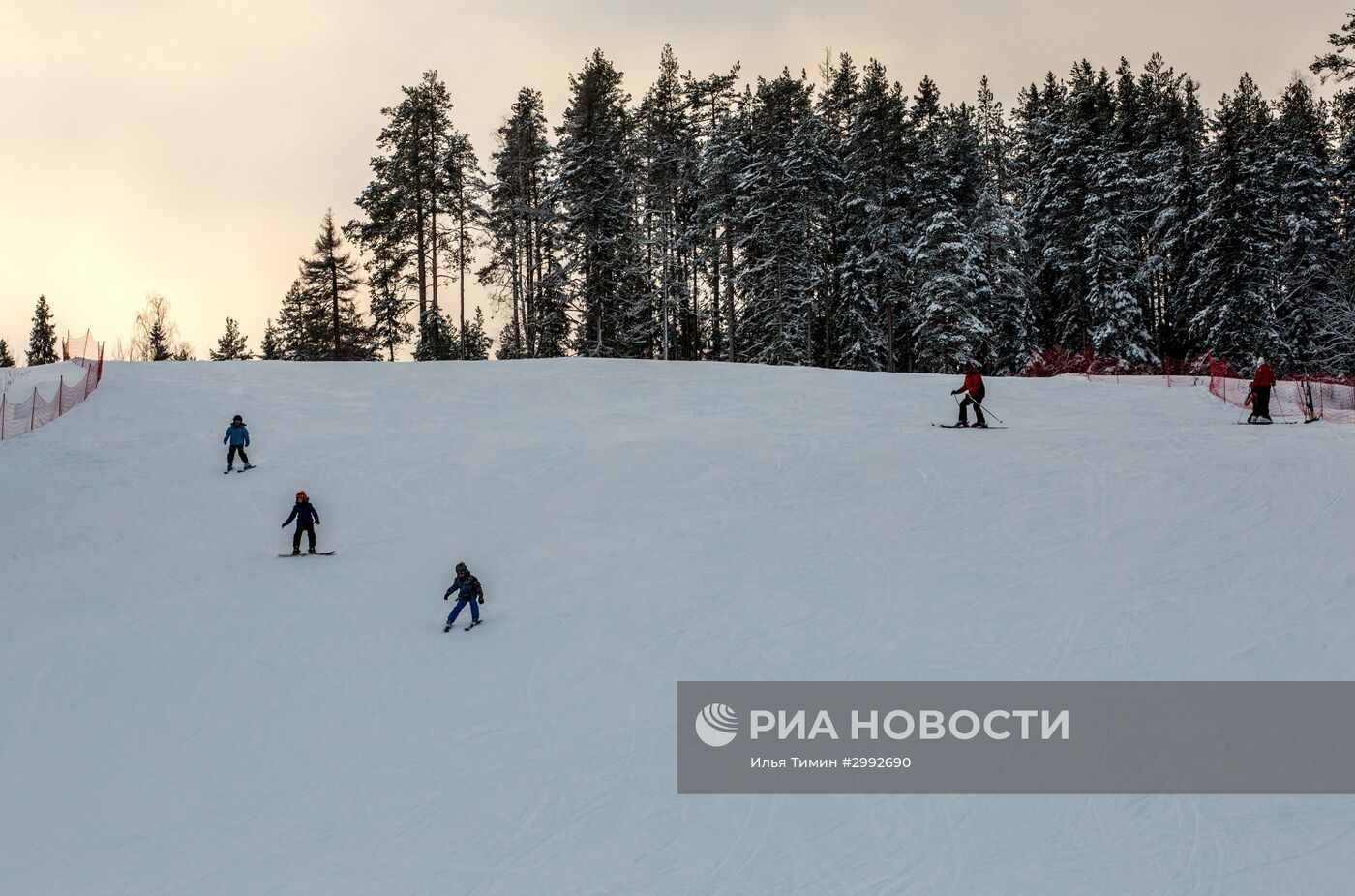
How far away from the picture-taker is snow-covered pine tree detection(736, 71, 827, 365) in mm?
42625

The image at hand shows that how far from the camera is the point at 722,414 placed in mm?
25953

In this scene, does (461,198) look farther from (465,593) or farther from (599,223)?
(465,593)

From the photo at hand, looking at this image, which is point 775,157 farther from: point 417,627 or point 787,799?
point 787,799

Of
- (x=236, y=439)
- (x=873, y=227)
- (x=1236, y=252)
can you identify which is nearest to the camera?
(x=236, y=439)

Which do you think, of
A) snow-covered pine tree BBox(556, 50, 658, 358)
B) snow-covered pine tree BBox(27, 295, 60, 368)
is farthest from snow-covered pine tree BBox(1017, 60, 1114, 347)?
snow-covered pine tree BBox(27, 295, 60, 368)

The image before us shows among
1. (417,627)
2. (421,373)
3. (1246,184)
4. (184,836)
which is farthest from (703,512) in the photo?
(1246,184)

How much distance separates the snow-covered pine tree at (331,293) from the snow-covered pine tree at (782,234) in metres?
21.9

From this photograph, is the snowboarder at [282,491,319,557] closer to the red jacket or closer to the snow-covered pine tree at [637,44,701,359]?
the red jacket

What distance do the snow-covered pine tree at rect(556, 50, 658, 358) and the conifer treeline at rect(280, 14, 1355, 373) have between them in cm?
13

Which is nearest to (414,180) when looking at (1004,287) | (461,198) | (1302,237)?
(461,198)

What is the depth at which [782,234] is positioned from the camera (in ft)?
140

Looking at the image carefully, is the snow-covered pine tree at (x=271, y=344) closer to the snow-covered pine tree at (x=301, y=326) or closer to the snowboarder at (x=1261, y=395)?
the snow-covered pine tree at (x=301, y=326)

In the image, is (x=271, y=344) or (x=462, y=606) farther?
(x=271, y=344)
